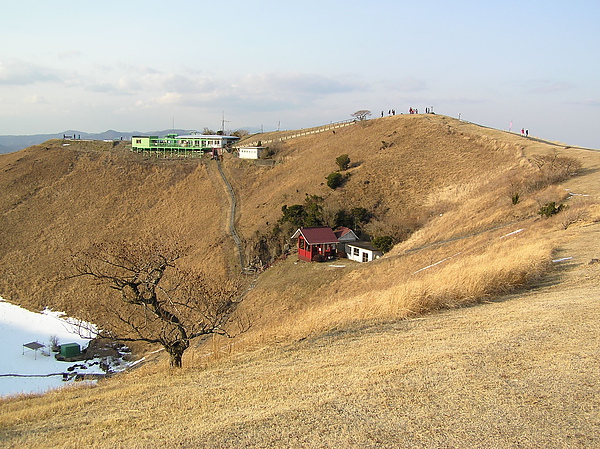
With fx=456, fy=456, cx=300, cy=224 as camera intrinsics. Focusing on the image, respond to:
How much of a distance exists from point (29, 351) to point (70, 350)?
9.38ft

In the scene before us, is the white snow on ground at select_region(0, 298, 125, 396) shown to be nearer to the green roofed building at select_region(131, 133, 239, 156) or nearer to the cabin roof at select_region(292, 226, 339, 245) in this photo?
the cabin roof at select_region(292, 226, 339, 245)

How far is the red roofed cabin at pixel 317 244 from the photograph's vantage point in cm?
2972

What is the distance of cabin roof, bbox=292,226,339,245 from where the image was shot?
97.5 feet

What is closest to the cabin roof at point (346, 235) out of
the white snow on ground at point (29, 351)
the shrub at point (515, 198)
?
the shrub at point (515, 198)

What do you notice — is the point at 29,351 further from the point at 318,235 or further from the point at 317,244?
the point at 318,235

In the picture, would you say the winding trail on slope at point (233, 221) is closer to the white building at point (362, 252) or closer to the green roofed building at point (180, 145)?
the green roofed building at point (180, 145)

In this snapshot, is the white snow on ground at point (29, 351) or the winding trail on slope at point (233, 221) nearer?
the white snow on ground at point (29, 351)

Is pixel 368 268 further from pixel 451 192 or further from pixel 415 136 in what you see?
pixel 415 136

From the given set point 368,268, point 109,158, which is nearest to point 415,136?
point 368,268

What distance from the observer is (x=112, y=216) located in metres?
47.7

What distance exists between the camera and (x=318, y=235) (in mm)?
30219

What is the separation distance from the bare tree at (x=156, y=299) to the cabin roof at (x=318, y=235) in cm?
544

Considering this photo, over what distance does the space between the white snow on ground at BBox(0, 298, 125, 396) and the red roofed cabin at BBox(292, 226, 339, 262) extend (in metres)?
13.9

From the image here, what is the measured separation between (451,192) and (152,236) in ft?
88.0
